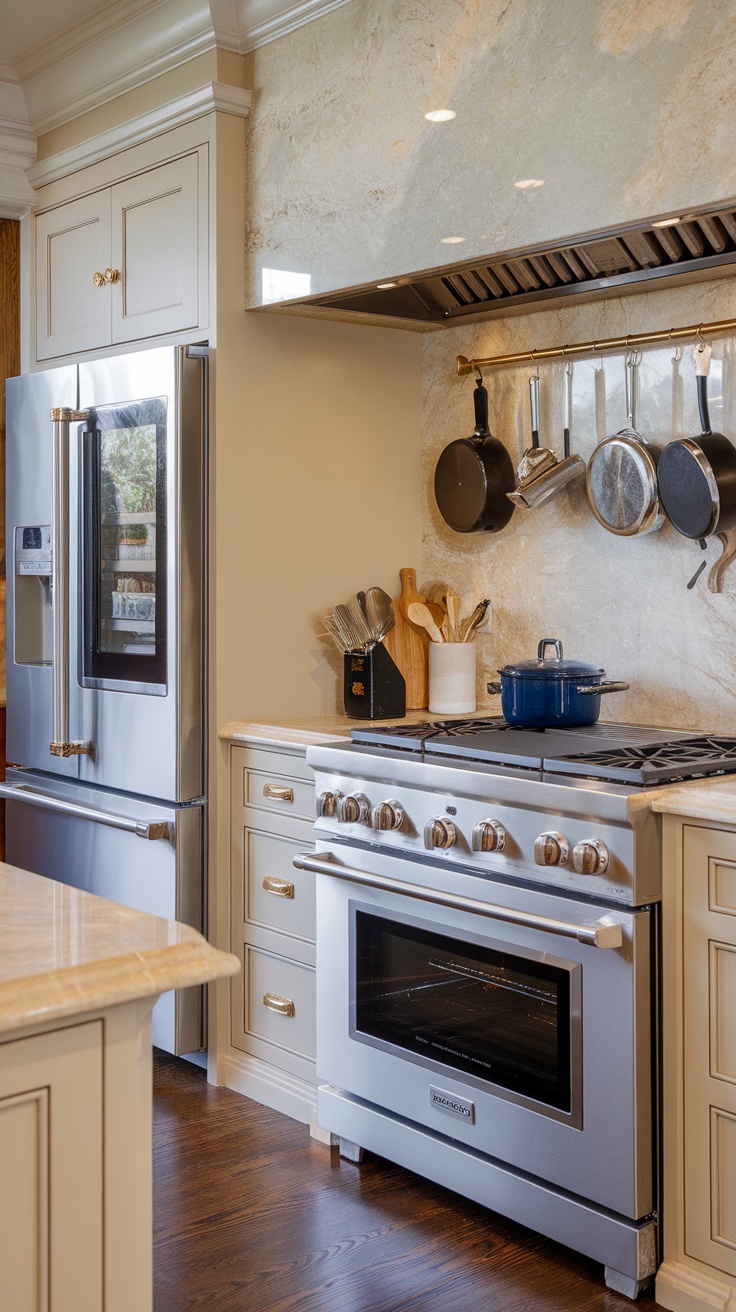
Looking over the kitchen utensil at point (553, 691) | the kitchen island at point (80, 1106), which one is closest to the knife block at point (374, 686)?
the kitchen utensil at point (553, 691)

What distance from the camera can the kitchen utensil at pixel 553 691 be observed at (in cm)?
258

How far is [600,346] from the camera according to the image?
2791mm

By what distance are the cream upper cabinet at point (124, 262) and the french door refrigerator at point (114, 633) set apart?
15cm

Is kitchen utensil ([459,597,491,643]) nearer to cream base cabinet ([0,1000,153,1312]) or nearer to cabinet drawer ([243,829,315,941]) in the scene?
cabinet drawer ([243,829,315,941])

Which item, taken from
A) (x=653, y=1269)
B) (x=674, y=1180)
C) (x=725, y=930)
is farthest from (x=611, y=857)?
(x=653, y=1269)

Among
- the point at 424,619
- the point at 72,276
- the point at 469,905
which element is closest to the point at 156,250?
the point at 72,276

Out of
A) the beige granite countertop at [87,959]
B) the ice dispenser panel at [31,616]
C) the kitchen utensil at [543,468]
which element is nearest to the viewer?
the beige granite countertop at [87,959]

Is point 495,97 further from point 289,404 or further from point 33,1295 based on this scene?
point 33,1295

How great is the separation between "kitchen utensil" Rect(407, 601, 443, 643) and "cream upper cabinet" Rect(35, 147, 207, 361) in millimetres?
895

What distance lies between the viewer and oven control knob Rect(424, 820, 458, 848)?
235cm

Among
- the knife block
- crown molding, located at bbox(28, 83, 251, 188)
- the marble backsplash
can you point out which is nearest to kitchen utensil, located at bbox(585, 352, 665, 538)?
the marble backsplash

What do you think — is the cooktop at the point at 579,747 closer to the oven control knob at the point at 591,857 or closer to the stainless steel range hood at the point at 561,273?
the oven control knob at the point at 591,857

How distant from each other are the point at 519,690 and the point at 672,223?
3.17ft

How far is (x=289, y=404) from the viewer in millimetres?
3141
